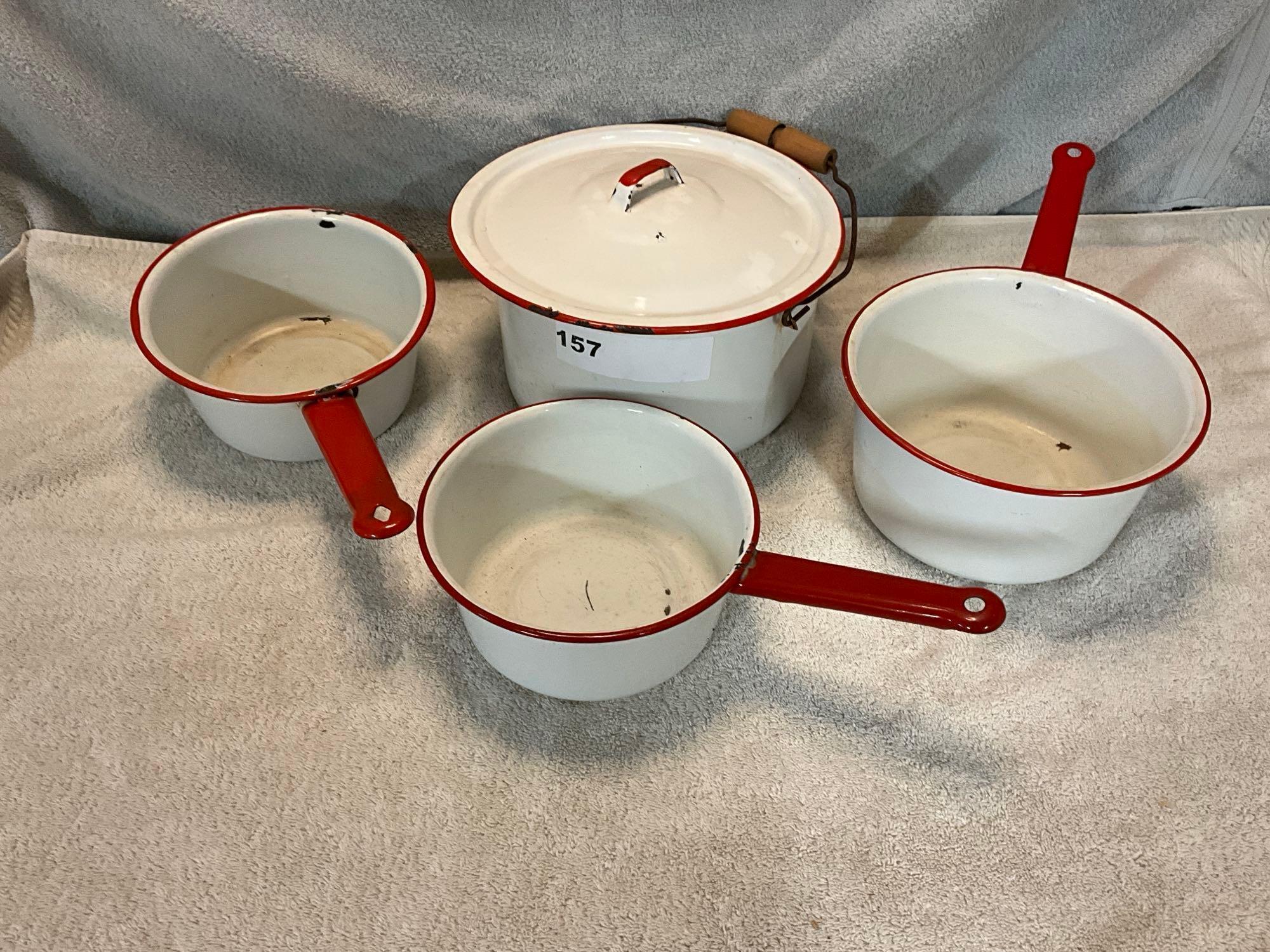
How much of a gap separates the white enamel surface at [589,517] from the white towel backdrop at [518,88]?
36cm

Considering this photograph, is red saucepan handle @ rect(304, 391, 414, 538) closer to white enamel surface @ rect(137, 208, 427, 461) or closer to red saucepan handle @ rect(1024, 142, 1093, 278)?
white enamel surface @ rect(137, 208, 427, 461)

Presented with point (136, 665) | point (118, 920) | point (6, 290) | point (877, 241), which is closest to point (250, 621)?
point (136, 665)

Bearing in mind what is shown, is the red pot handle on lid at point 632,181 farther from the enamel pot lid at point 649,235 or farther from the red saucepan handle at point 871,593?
the red saucepan handle at point 871,593

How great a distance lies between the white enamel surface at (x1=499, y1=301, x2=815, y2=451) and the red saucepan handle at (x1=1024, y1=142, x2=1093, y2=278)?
21 cm

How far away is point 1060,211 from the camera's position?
0.83m

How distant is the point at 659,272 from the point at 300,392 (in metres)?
0.31

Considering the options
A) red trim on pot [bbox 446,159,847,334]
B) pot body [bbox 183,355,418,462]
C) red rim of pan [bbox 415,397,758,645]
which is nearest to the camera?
red rim of pan [bbox 415,397,758,645]

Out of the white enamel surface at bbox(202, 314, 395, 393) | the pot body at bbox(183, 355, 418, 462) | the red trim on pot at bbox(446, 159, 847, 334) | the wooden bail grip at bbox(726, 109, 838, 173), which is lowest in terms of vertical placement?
the white enamel surface at bbox(202, 314, 395, 393)

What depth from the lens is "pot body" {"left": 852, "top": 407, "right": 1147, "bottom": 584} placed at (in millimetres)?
701

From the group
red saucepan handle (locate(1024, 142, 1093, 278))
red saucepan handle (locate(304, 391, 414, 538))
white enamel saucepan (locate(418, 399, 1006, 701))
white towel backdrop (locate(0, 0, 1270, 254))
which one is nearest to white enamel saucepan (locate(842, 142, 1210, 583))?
red saucepan handle (locate(1024, 142, 1093, 278))

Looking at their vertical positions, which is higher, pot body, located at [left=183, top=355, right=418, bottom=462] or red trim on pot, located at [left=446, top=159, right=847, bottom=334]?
red trim on pot, located at [left=446, top=159, right=847, bottom=334]

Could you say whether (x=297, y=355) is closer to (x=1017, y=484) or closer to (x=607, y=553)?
(x=607, y=553)

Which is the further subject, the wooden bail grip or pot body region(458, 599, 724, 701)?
the wooden bail grip

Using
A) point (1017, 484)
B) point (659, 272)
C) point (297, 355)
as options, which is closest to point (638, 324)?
point (659, 272)
